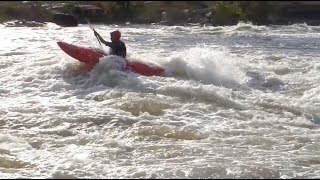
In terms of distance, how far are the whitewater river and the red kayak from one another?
22cm

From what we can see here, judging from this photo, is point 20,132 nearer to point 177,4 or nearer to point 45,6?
point 45,6

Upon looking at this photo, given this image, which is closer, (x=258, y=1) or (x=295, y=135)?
(x=295, y=135)

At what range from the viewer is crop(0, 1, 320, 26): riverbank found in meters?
28.5

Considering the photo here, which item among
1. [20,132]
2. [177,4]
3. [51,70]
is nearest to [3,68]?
[51,70]

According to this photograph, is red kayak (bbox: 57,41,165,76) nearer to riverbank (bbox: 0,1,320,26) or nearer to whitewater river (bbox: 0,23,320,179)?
whitewater river (bbox: 0,23,320,179)

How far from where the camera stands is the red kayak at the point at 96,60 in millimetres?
12242

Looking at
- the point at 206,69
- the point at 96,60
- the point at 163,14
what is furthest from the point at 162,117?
the point at 163,14

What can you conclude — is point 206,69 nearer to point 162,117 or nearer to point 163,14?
point 162,117

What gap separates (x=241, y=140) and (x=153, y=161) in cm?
163

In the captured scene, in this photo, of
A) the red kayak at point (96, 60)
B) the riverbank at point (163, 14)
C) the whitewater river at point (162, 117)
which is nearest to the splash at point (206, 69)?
the whitewater river at point (162, 117)

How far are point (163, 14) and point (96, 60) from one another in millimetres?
19411

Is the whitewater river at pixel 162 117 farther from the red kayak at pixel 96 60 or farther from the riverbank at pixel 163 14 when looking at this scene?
the riverbank at pixel 163 14

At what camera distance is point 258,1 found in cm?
2967

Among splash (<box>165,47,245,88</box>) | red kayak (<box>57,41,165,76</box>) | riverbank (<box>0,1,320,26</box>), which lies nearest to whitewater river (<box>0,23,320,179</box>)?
splash (<box>165,47,245,88</box>)
